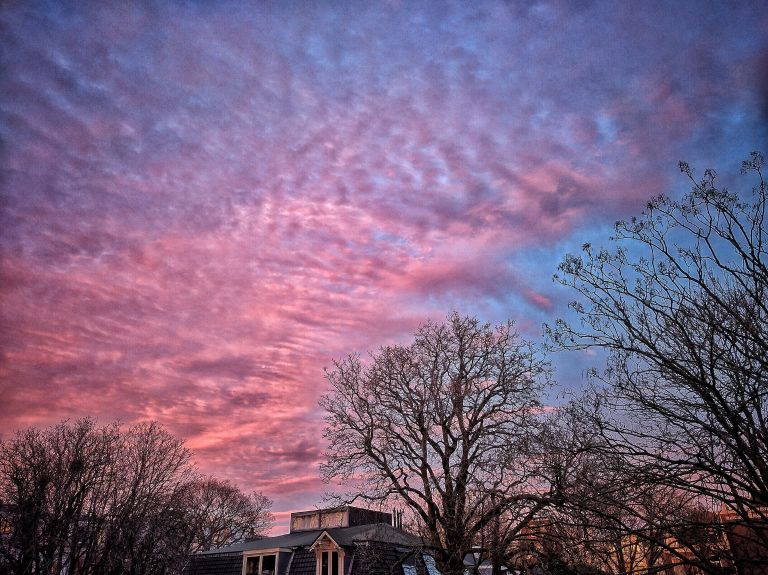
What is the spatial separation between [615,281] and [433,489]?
56.9 feet

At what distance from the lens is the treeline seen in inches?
997

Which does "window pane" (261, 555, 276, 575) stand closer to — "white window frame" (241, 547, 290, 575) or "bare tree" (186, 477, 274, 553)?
"white window frame" (241, 547, 290, 575)

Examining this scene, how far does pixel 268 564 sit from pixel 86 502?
14.0m

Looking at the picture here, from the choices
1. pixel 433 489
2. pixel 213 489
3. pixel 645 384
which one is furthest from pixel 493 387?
pixel 213 489

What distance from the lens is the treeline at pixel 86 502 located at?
25.3m

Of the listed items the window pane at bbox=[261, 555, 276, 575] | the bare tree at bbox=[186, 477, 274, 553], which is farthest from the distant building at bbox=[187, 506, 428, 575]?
the bare tree at bbox=[186, 477, 274, 553]

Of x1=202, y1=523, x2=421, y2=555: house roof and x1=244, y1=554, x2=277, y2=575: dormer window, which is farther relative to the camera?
x1=244, y1=554, x2=277, y2=575: dormer window

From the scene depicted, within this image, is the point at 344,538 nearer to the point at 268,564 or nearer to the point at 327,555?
the point at 327,555

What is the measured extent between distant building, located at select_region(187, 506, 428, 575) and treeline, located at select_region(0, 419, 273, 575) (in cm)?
547

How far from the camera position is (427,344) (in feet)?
80.0

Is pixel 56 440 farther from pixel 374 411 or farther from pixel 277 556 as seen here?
pixel 374 411

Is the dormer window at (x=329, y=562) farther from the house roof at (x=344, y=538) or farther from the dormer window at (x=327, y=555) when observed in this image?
the house roof at (x=344, y=538)

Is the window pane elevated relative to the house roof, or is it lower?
lower

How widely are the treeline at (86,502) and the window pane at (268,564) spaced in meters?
6.10
